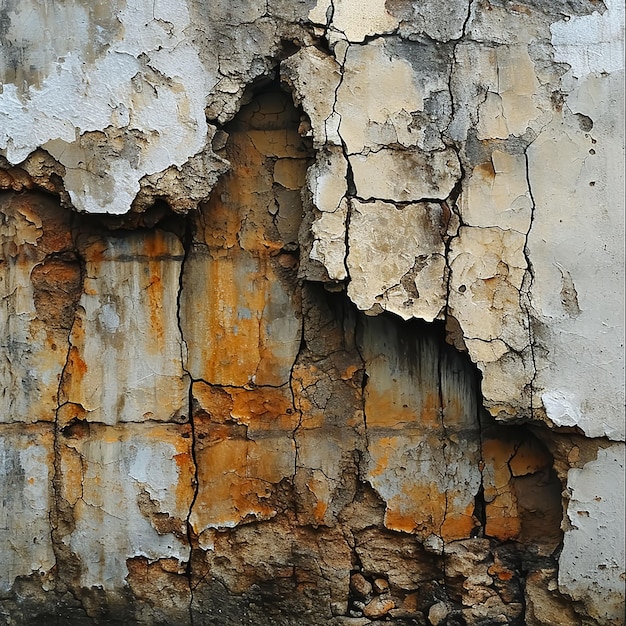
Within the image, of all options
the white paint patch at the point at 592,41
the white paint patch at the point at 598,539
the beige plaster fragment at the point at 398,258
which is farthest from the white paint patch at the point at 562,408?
the white paint patch at the point at 592,41

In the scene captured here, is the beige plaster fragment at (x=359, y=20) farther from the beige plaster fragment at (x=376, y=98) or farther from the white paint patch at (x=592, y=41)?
the white paint patch at (x=592, y=41)

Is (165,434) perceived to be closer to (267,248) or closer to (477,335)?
(267,248)

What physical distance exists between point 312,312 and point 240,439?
0.54 metres

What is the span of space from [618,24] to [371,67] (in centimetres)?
87

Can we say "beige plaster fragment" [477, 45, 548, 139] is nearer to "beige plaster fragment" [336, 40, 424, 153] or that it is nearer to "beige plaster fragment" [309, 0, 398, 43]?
"beige plaster fragment" [336, 40, 424, 153]

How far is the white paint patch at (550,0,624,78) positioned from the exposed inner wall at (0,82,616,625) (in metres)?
0.97

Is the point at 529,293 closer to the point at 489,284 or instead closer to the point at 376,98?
the point at 489,284

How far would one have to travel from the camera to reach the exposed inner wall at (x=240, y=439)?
2.91 meters

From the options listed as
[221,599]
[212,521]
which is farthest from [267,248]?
[221,599]

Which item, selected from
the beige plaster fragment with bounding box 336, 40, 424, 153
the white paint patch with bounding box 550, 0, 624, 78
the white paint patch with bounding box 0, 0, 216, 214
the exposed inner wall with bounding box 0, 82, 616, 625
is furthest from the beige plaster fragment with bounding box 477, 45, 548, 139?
the white paint patch with bounding box 0, 0, 216, 214

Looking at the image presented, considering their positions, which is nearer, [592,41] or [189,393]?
[592,41]

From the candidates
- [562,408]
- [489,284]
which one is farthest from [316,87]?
[562,408]

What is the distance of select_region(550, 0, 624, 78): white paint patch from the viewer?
2.78 metres

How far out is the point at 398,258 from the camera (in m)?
2.79
